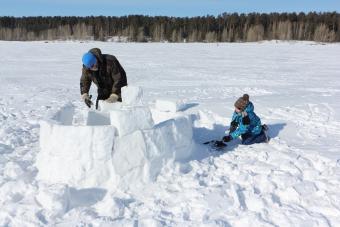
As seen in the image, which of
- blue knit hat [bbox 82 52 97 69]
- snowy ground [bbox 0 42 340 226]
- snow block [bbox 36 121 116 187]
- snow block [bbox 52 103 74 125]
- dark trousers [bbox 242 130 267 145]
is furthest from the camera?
dark trousers [bbox 242 130 267 145]

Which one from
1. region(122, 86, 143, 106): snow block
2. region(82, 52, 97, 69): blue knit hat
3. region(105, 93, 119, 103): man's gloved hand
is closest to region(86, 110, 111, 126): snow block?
region(105, 93, 119, 103): man's gloved hand

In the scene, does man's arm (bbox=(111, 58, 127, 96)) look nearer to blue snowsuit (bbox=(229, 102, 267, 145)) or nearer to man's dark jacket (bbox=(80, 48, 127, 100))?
man's dark jacket (bbox=(80, 48, 127, 100))

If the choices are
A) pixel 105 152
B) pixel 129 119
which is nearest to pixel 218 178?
pixel 129 119

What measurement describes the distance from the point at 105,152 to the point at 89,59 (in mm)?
1998

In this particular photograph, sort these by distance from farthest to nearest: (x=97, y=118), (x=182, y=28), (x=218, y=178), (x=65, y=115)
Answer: (x=182, y=28) → (x=97, y=118) → (x=65, y=115) → (x=218, y=178)

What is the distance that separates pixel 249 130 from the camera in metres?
6.84

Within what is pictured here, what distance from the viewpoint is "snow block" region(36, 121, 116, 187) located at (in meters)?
5.04

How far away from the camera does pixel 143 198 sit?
191 inches

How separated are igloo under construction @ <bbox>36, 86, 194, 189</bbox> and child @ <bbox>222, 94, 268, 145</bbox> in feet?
5.76

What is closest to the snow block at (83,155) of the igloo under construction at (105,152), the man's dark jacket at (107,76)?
the igloo under construction at (105,152)

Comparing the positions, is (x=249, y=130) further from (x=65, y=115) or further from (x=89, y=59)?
(x=65, y=115)

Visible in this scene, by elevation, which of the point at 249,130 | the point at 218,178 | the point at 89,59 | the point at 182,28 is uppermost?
the point at 182,28

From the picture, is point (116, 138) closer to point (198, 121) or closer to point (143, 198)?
point (143, 198)

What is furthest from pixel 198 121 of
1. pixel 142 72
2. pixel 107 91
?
pixel 142 72
